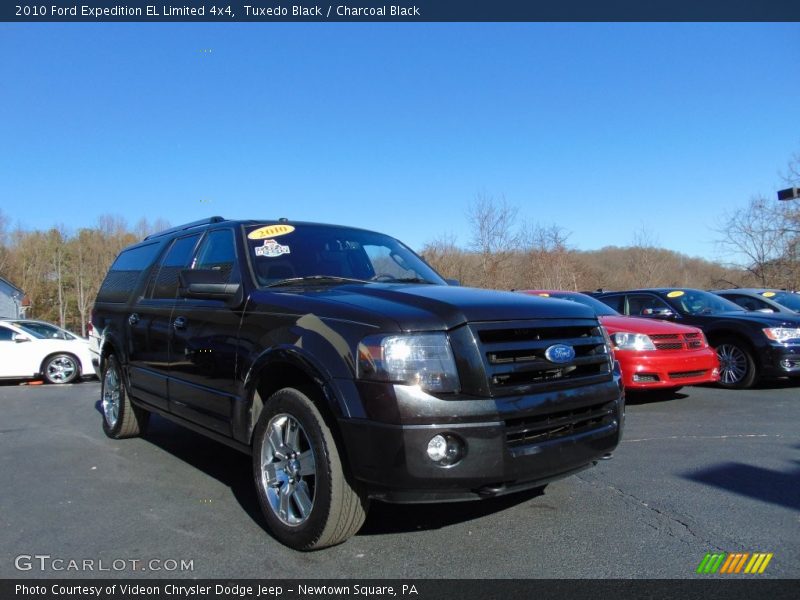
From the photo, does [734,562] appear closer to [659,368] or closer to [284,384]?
[284,384]

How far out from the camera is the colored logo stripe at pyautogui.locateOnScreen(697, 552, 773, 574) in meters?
2.80

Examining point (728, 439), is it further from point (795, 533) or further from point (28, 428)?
point (28, 428)

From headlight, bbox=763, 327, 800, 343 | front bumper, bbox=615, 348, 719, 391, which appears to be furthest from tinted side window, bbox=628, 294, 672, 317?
front bumper, bbox=615, 348, 719, 391

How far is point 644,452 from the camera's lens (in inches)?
195

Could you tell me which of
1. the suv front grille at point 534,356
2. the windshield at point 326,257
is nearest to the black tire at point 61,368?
the windshield at point 326,257

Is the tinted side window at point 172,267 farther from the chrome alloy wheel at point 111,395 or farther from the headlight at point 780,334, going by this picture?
the headlight at point 780,334

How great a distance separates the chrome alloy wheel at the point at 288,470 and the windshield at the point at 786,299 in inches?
432

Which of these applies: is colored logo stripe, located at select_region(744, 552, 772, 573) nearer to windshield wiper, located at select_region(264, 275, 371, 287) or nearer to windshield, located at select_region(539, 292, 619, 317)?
windshield wiper, located at select_region(264, 275, 371, 287)

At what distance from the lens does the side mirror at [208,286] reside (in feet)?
12.1

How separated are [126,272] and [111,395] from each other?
1.27 metres
